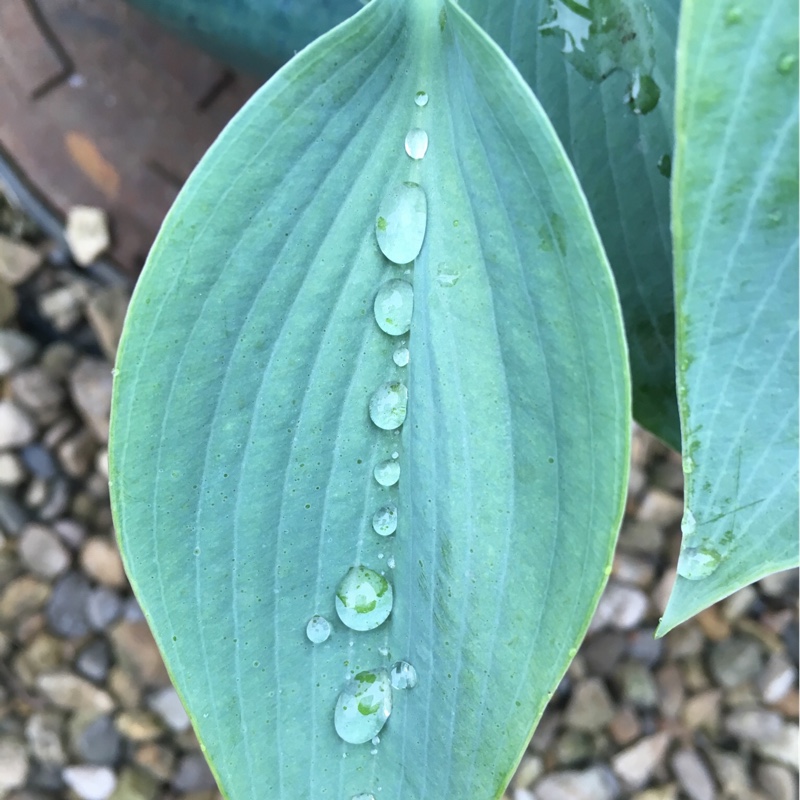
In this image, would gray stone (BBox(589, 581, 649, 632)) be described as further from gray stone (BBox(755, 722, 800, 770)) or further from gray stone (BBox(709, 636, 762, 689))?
gray stone (BBox(755, 722, 800, 770))

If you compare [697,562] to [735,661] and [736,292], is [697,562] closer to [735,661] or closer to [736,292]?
[736,292]

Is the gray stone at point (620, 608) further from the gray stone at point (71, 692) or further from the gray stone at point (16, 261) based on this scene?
the gray stone at point (16, 261)

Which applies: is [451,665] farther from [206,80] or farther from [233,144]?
[206,80]

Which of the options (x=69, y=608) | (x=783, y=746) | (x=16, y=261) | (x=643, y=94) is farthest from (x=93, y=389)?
(x=783, y=746)

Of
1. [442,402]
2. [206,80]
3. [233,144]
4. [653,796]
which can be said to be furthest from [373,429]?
[653,796]

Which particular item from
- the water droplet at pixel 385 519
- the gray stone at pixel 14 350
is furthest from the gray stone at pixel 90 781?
the water droplet at pixel 385 519

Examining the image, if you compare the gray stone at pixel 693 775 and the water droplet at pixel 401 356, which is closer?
the water droplet at pixel 401 356
